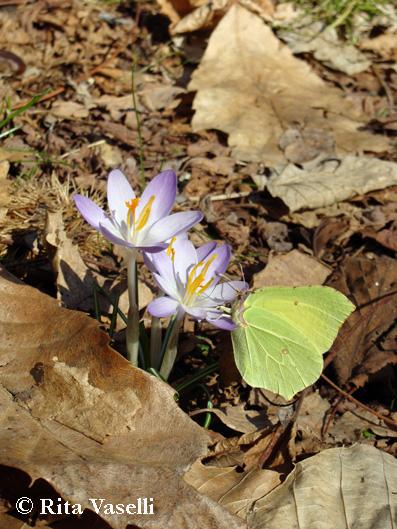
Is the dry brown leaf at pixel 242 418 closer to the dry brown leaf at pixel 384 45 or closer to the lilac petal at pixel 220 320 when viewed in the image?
the lilac petal at pixel 220 320

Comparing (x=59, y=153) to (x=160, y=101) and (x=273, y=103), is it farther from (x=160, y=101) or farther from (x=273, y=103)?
(x=273, y=103)

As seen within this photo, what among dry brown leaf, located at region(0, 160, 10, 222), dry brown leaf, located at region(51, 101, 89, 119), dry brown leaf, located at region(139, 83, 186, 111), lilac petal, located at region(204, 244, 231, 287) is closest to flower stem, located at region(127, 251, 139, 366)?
lilac petal, located at region(204, 244, 231, 287)

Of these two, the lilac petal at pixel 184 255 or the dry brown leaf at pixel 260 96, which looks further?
the dry brown leaf at pixel 260 96

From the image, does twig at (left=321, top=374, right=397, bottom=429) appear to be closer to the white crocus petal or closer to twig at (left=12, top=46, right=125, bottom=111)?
the white crocus petal

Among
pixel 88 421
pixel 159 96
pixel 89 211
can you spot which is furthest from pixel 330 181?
pixel 88 421

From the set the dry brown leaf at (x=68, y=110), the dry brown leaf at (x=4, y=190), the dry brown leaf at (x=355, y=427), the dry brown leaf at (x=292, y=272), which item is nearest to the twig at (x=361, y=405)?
the dry brown leaf at (x=355, y=427)

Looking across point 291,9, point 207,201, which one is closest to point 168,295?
point 207,201
